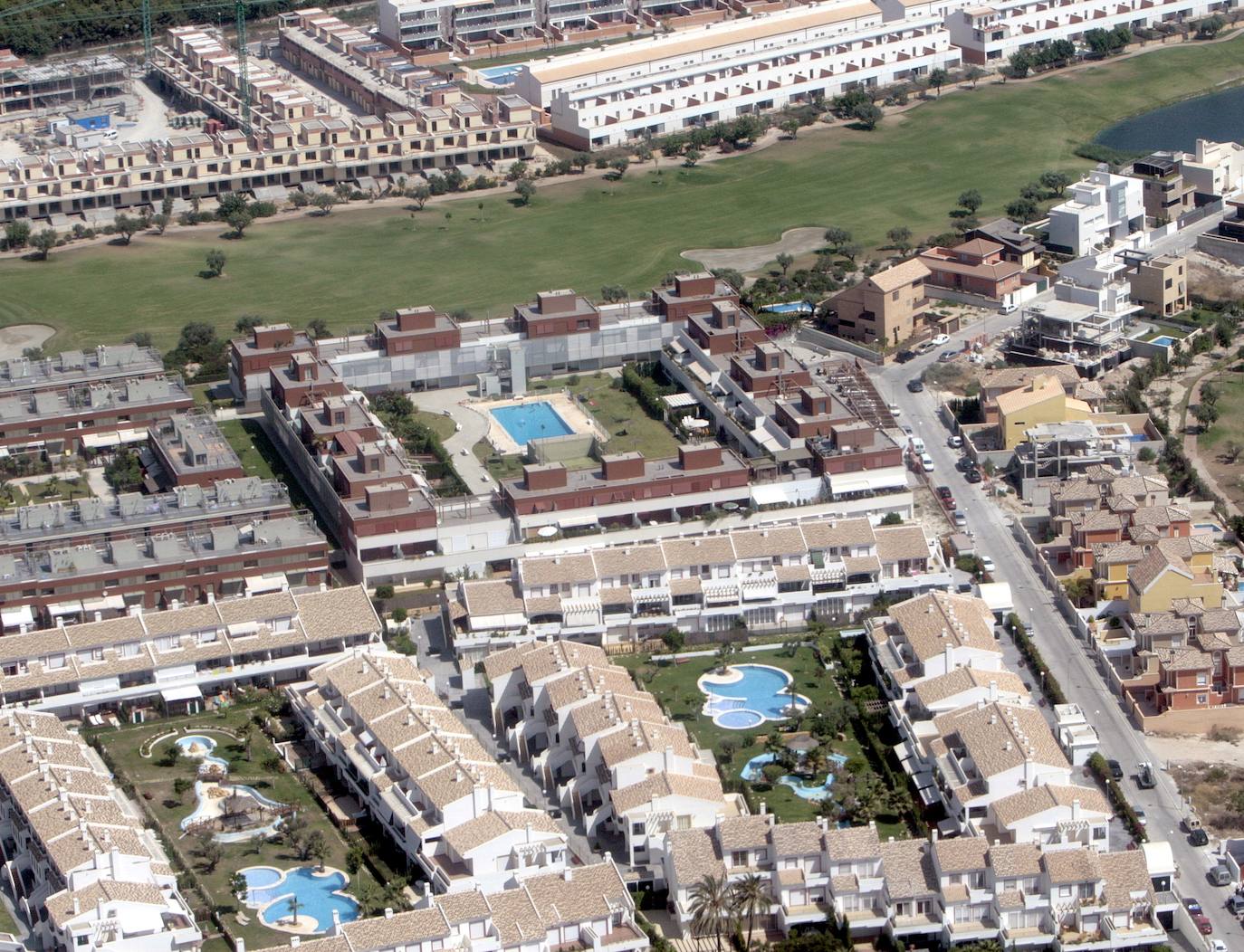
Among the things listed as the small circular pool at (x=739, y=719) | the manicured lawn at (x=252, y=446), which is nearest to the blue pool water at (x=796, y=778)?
the small circular pool at (x=739, y=719)

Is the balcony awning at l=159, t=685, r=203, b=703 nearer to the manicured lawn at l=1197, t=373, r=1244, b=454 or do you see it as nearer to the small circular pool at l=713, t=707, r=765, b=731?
the small circular pool at l=713, t=707, r=765, b=731

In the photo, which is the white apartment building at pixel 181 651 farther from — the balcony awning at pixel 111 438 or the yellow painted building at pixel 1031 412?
the yellow painted building at pixel 1031 412

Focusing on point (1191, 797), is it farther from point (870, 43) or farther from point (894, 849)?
point (870, 43)

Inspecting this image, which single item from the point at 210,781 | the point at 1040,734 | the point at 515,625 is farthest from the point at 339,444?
the point at 1040,734

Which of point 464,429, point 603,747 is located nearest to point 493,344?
point 464,429

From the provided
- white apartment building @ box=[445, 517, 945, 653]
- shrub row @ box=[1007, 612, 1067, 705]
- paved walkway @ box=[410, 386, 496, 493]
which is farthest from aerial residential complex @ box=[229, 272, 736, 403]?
shrub row @ box=[1007, 612, 1067, 705]

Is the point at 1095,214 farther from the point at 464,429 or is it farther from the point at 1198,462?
the point at 464,429

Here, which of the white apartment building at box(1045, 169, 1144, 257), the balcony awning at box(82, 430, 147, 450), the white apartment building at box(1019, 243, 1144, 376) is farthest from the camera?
the white apartment building at box(1045, 169, 1144, 257)
